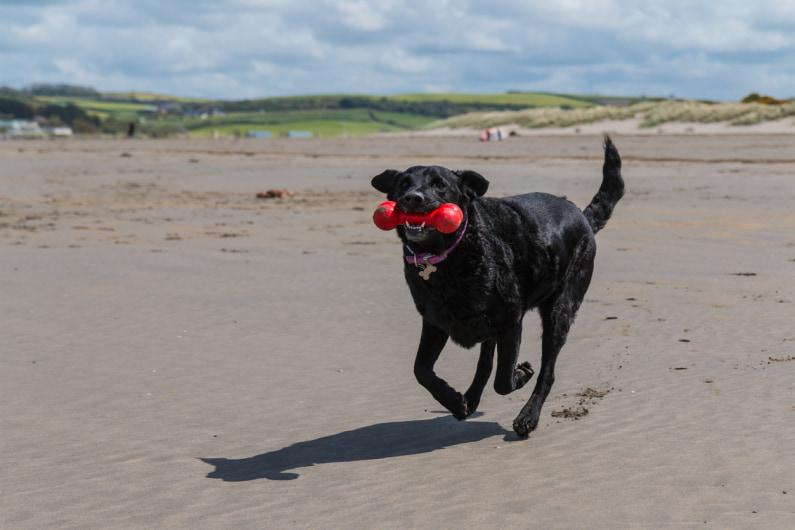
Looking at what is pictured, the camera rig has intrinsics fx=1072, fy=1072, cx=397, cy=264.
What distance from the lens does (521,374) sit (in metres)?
6.98

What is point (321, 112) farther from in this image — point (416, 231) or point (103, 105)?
point (416, 231)

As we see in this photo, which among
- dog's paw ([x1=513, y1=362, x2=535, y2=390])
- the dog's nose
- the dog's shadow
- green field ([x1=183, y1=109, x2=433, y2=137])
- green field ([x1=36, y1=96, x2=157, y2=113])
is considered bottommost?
the dog's shadow

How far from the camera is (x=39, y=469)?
5.98 metres

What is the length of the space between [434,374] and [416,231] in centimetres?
103

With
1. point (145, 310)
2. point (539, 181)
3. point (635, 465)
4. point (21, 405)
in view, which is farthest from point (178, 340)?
point (539, 181)

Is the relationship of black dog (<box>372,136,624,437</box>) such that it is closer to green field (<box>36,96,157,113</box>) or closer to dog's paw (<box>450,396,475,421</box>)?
dog's paw (<box>450,396,475,421</box>)

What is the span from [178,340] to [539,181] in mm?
15099

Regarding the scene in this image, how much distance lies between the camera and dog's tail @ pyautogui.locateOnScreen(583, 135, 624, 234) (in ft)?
25.7

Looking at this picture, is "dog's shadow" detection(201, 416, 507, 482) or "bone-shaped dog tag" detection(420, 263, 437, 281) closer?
"dog's shadow" detection(201, 416, 507, 482)

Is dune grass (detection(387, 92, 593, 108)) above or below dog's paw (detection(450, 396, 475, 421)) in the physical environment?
above

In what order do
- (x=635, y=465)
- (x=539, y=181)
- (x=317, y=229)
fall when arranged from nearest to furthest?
1. (x=635, y=465)
2. (x=317, y=229)
3. (x=539, y=181)

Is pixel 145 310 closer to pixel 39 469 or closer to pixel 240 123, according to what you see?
pixel 39 469

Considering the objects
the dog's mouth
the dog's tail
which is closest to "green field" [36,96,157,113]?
the dog's tail

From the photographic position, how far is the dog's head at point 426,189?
5.88m
